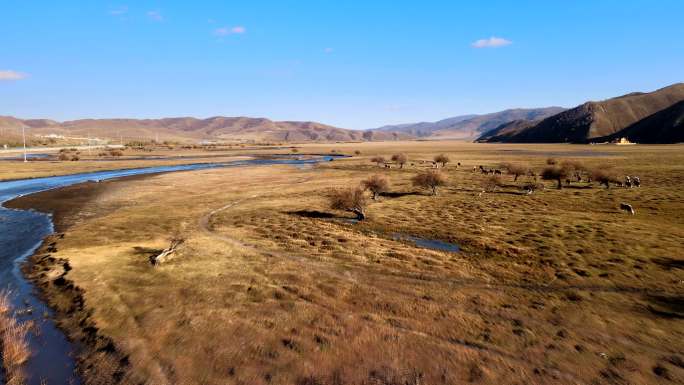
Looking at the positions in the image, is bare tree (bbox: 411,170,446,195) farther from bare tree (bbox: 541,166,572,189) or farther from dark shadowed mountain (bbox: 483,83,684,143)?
dark shadowed mountain (bbox: 483,83,684,143)

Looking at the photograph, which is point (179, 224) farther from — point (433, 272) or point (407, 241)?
point (433, 272)

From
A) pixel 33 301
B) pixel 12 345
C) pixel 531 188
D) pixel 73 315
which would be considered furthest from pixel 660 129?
pixel 12 345

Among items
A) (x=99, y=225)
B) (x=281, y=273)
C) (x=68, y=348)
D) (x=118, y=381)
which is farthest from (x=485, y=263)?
(x=99, y=225)

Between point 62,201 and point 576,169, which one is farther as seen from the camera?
point 576,169

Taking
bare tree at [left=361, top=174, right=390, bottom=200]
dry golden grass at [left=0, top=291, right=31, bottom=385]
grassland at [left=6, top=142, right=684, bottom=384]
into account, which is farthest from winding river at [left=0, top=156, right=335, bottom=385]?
bare tree at [left=361, top=174, right=390, bottom=200]

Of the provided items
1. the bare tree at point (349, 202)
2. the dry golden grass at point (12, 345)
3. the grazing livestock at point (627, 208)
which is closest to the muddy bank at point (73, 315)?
the dry golden grass at point (12, 345)

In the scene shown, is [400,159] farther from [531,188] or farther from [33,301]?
[33,301]

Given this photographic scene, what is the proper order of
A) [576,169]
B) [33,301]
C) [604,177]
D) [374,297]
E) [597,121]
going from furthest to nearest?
[597,121], [576,169], [604,177], [374,297], [33,301]
